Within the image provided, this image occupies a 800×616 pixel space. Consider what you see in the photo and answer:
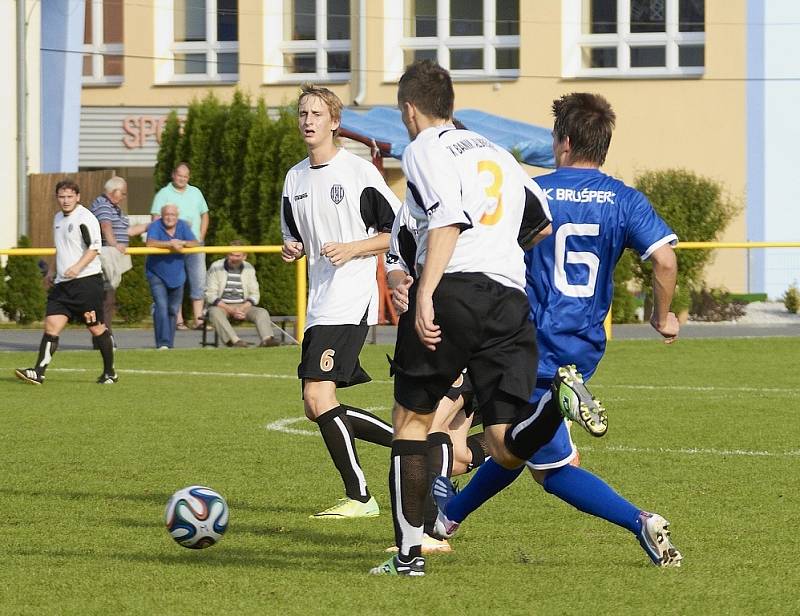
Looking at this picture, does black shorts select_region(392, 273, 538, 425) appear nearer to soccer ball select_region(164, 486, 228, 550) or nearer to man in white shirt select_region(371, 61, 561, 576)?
man in white shirt select_region(371, 61, 561, 576)

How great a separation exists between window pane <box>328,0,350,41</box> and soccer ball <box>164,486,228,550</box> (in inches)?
1253

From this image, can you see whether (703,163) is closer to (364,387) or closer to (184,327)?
(184,327)

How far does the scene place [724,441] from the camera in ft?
35.0

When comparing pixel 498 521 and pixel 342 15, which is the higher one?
pixel 342 15

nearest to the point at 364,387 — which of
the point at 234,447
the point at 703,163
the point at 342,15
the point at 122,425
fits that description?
the point at 122,425

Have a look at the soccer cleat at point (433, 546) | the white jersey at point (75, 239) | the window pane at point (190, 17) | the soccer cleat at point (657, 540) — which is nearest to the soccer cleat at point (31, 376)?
the white jersey at point (75, 239)

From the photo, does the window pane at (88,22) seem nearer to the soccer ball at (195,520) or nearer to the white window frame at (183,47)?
the white window frame at (183,47)

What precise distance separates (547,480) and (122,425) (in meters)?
6.06

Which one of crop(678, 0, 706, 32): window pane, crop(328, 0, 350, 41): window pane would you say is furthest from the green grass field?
crop(328, 0, 350, 41): window pane

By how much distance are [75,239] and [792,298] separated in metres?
14.9

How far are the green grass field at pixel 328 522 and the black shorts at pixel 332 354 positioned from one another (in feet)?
2.27

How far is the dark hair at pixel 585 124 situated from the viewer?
649cm

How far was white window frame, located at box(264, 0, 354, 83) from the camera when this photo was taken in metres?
37.7

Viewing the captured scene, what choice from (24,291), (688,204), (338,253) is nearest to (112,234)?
(24,291)
